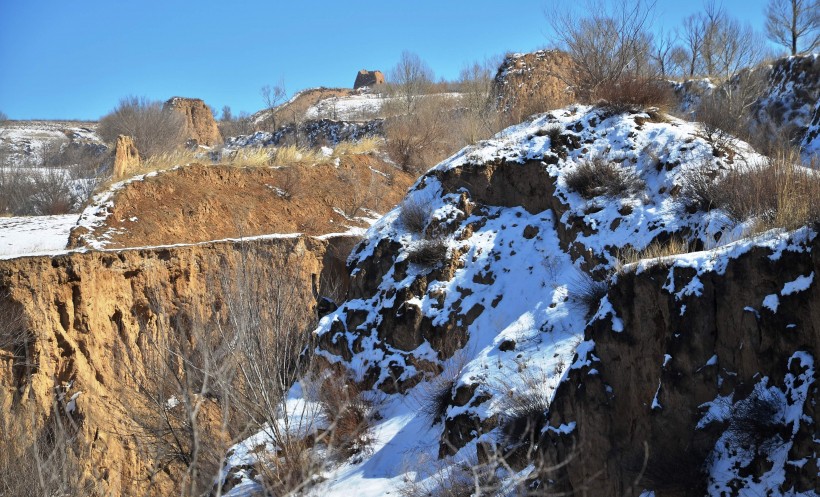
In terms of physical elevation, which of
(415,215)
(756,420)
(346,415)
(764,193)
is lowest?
(346,415)

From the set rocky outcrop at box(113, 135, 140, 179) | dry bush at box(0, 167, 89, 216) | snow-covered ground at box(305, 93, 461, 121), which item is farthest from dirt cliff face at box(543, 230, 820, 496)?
snow-covered ground at box(305, 93, 461, 121)

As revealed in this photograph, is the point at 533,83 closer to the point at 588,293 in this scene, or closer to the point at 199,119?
the point at 588,293

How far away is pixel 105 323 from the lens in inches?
525

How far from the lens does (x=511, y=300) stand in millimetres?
10773

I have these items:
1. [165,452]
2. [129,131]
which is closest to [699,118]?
[165,452]

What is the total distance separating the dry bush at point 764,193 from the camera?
21.6ft

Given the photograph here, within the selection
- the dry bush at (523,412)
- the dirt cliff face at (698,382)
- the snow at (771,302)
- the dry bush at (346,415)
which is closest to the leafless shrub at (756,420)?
the dirt cliff face at (698,382)

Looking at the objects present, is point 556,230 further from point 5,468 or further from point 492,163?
point 5,468

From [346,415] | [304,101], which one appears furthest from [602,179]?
[304,101]

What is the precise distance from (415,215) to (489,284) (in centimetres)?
233

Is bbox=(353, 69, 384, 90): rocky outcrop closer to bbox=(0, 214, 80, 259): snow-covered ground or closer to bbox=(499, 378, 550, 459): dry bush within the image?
bbox=(0, 214, 80, 259): snow-covered ground

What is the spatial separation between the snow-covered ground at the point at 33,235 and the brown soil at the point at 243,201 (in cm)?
81

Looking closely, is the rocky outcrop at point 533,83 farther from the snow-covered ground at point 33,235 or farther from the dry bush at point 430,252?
the snow-covered ground at point 33,235

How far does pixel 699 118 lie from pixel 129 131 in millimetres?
28646
